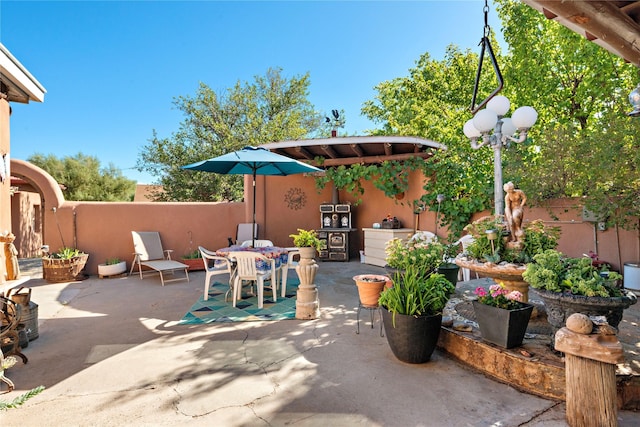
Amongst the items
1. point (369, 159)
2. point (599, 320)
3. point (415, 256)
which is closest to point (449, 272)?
point (415, 256)

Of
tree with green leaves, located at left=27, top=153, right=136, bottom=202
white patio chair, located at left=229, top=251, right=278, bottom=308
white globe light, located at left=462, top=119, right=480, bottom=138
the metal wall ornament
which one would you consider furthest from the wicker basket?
tree with green leaves, located at left=27, top=153, right=136, bottom=202

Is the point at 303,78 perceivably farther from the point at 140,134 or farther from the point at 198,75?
the point at 140,134

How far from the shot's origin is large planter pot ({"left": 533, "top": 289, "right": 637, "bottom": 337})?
1989 mm

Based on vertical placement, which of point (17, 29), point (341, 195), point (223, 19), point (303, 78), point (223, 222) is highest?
point (303, 78)

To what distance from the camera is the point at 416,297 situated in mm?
2643

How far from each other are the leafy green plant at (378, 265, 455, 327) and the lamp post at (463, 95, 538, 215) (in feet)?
4.89

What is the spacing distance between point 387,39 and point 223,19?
4938mm

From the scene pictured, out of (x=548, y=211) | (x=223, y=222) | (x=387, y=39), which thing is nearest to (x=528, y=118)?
(x=548, y=211)

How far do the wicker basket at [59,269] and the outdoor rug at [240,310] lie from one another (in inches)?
122

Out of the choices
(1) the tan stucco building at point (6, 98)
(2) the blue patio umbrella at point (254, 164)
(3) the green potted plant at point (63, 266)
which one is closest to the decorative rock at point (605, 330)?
(2) the blue patio umbrella at point (254, 164)

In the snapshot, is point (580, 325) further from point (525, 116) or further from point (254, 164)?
point (254, 164)

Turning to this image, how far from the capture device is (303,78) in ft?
50.2

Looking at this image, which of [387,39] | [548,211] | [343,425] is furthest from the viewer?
[387,39]

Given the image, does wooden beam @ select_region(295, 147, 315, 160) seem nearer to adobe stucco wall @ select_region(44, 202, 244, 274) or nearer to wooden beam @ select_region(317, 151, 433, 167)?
wooden beam @ select_region(317, 151, 433, 167)
